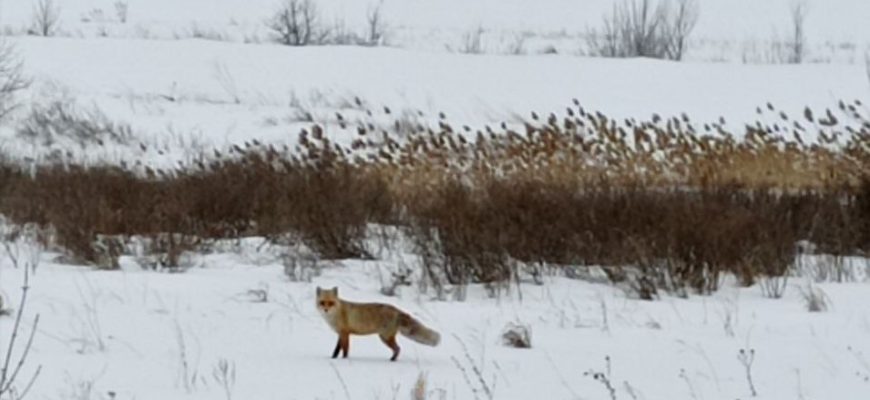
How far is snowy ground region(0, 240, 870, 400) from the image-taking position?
6570 millimetres

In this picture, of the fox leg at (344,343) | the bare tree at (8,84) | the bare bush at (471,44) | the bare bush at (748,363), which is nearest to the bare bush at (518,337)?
the fox leg at (344,343)

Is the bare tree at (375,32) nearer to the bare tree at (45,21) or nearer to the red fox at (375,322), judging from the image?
the bare tree at (45,21)

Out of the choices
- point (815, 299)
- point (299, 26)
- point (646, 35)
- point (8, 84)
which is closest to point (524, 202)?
point (815, 299)

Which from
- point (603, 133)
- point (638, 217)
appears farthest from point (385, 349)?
point (603, 133)

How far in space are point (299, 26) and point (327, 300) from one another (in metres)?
42.4

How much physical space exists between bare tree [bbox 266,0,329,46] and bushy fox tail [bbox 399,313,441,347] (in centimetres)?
3903

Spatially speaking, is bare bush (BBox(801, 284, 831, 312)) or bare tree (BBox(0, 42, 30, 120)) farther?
bare tree (BBox(0, 42, 30, 120))

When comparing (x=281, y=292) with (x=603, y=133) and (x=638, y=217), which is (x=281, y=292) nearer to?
(x=638, y=217)

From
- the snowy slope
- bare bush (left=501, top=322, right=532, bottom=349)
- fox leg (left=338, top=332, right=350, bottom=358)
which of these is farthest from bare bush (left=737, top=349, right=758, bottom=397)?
the snowy slope

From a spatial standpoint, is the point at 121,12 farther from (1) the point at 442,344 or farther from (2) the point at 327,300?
(2) the point at 327,300

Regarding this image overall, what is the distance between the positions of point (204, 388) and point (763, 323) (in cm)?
344

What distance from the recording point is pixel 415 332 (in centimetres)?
704

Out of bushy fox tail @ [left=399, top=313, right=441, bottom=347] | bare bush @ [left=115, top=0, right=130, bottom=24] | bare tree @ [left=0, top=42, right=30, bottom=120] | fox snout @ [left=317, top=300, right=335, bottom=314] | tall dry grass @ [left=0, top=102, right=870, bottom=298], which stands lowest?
bushy fox tail @ [left=399, top=313, right=441, bottom=347]

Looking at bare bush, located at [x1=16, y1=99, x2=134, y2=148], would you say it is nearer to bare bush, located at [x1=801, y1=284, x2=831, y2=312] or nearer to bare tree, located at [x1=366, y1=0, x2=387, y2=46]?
bare tree, located at [x1=366, y1=0, x2=387, y2=46]
